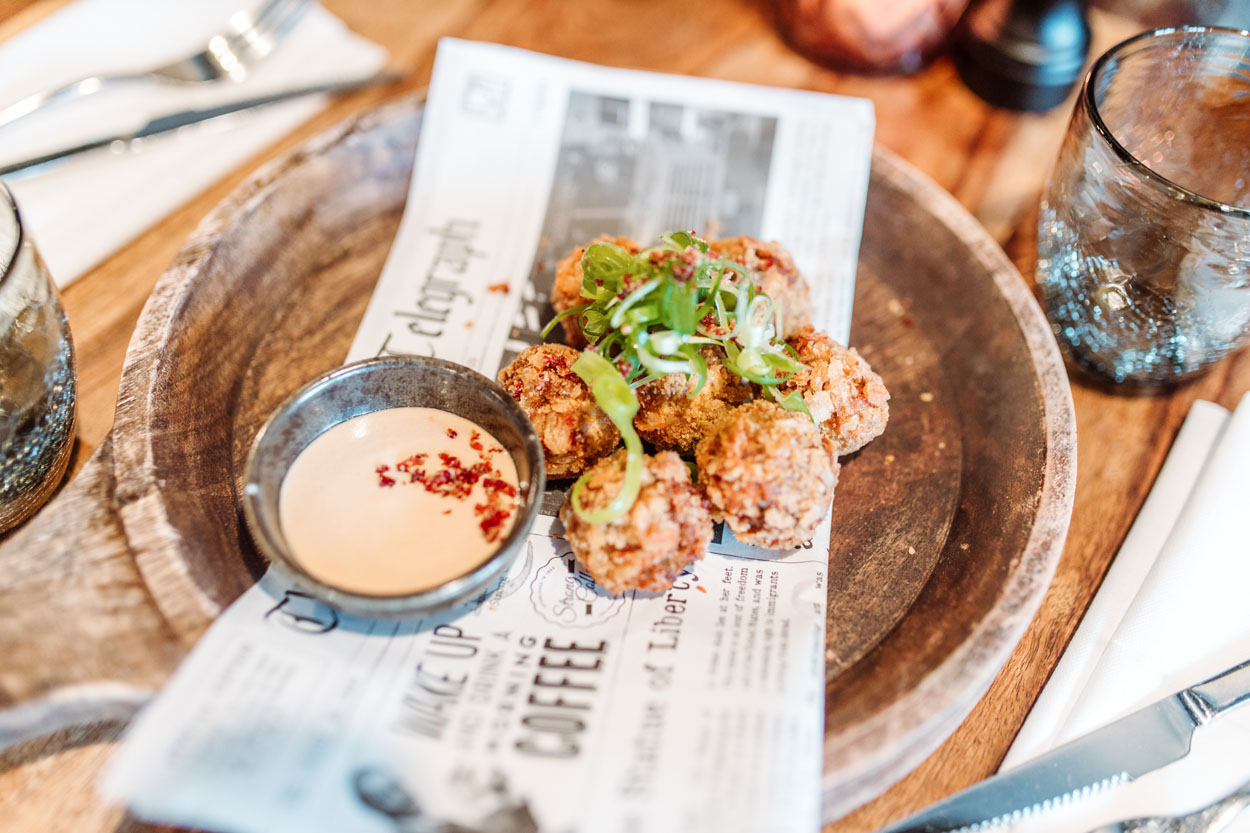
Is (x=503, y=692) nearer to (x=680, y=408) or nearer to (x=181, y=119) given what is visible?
(x=680, y=408)

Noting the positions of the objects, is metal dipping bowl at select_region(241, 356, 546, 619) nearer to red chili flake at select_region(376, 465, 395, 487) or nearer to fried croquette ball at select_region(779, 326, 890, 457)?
red chili flake at select_region(376, 465, 395, 487)

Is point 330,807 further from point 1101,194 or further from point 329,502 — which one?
point 1101,194

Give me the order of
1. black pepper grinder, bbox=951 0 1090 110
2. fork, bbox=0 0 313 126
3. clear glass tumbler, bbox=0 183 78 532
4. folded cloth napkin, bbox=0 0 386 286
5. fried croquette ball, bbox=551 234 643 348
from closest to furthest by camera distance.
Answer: clear glass tumbler, bbox=0 183 78 532 < fried croquette ball, bbox=551 234 643 348 < folded cloth napkin, bbox=0 0 386 286 < fork, bbox=0 0 313 126 < black pepper grinder, bbox=951 0 1090 110

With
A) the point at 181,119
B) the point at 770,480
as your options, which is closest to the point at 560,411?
the point at 770,480

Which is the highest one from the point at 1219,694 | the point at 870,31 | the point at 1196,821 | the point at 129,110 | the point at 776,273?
the point at 870,31

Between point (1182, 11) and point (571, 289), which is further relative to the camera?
point (1182, 11)

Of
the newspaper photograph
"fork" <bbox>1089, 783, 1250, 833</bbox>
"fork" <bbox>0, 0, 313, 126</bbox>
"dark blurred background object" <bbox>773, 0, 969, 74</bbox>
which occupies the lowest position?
"fork" <bbox>1089, 783, 1250, 833</bbox>

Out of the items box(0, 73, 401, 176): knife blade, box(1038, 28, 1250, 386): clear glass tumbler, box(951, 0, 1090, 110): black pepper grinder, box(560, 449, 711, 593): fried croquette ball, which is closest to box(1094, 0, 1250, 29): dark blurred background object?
box(951, 0, 1090, 110): black pepper grinder
